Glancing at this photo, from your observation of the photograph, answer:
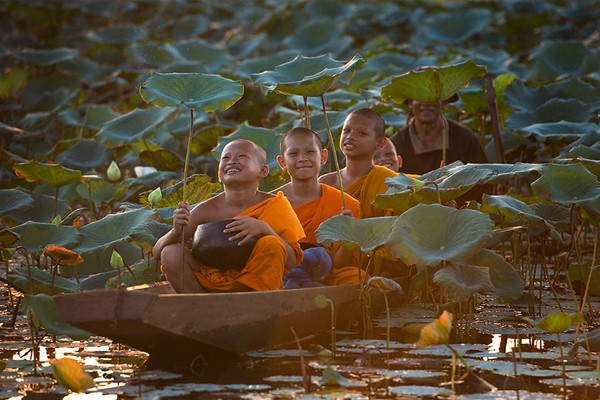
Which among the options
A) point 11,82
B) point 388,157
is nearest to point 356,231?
point 388,157

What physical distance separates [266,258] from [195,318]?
2.33ft

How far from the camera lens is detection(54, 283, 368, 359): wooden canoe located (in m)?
4.11

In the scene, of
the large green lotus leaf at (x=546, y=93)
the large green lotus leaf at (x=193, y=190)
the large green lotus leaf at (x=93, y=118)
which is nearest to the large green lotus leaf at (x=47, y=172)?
the large green lotus leaf at (x=193, y=190)

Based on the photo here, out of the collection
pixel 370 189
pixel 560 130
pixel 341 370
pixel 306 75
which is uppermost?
pixel 306 75

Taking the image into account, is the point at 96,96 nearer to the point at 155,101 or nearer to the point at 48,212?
Result: the point at 48,212

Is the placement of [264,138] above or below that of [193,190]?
above

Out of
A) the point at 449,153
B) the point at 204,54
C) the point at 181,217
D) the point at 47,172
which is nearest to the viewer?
the point at 181,217

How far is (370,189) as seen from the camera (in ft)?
20.0

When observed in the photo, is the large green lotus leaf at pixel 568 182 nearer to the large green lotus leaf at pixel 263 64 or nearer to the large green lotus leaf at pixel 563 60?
the large green lotus leaf at pixel 263 64

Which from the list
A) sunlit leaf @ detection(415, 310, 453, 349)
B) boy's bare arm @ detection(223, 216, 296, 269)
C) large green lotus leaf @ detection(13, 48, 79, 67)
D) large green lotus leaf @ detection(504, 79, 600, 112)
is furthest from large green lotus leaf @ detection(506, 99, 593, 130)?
large green lotus leaf @ detection(13, 48, 79, 67)

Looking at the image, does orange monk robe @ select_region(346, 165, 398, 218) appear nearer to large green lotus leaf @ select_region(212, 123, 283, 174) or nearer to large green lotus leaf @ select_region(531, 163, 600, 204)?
large green lotus leaf @ select_region(531, 163, 600, 204)

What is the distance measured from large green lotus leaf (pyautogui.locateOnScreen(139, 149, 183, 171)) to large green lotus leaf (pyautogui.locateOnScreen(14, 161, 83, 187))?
227 centimetres

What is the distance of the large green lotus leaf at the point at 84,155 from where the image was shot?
9.23 metres

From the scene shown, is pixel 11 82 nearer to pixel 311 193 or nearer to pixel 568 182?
pixel 311 193
